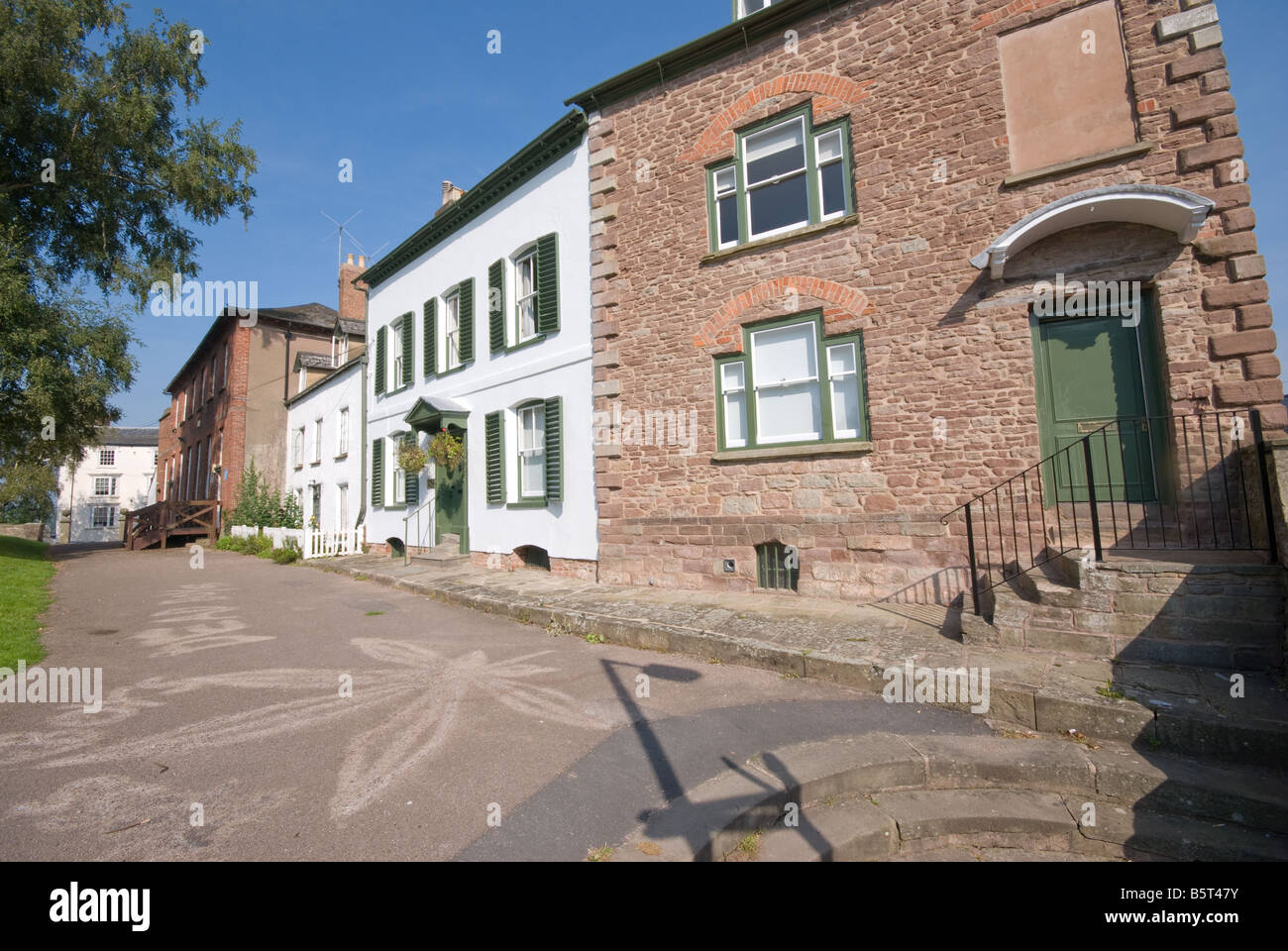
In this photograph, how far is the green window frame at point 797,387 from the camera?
8.69 metres

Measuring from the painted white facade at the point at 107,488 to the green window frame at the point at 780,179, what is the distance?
61410 mm

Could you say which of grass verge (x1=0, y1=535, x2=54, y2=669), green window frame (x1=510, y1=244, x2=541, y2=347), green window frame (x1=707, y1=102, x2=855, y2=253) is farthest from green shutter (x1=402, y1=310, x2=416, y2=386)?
green window frame (x1=707, y1=102, x2=855, y2=253)

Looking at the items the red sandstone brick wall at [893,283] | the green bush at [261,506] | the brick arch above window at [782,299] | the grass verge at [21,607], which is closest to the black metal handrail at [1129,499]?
the red sandstone brick wall at [893,283]

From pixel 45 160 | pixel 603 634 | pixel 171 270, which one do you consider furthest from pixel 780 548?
pixel 45 160

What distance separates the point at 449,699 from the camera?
17.6 feet

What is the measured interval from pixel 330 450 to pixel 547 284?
13.1 m

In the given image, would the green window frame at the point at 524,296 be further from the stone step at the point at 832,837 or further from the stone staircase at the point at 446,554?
the stone step at the point at 832,837

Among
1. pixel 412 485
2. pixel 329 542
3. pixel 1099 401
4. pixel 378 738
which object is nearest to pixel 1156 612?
pixel 1099 401

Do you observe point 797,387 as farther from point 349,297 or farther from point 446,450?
point 349,297

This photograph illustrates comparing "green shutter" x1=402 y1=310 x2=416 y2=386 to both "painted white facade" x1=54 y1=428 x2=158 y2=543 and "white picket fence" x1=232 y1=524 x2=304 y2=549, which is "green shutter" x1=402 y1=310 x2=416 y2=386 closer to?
"white picket fence" x1=232 y1=524 x2=304 y2=549

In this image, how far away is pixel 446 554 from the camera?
14.3 metres

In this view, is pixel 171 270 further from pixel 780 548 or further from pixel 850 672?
pixel 850 672
